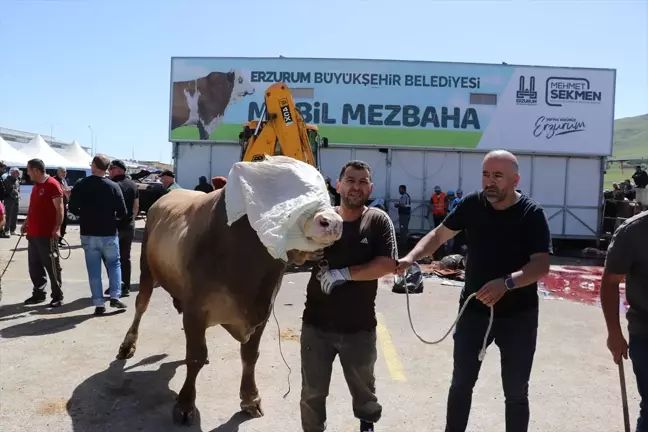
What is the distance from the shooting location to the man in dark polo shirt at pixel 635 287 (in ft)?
10.3

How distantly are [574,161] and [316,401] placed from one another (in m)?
16.7

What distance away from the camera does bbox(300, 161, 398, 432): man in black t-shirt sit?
3242 millimetres

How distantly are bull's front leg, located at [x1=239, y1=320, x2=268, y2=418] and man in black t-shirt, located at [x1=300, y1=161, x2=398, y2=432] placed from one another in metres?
1.06

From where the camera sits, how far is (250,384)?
170 inches

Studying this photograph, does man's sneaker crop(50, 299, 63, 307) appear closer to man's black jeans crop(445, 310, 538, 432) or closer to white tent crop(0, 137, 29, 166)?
man's black jeans crop(445, 310, 538, 432)

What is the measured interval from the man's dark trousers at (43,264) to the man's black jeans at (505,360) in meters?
6.02

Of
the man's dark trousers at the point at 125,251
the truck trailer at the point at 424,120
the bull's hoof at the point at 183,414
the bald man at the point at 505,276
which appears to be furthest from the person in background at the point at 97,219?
the truck trailer at the point at 424,120

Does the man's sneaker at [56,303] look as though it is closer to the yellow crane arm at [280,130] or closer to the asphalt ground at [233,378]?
the asphalt ground at [233,378]

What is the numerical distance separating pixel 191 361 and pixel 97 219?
12.1ft

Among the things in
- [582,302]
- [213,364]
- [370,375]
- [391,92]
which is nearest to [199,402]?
[213,364]

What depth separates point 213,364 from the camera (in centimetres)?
538

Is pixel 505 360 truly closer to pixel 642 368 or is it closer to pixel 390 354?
pixel 642 368

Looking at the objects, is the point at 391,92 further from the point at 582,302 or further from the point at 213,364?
the point at 213,364

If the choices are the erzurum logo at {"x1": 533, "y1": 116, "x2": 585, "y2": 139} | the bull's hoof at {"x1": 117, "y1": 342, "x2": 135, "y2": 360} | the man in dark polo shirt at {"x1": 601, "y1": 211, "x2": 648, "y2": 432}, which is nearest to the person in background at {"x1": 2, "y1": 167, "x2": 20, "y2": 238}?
the bull's hoof at {"x1": 117, "y1": 342, "x2": 135, "y2": 360}
